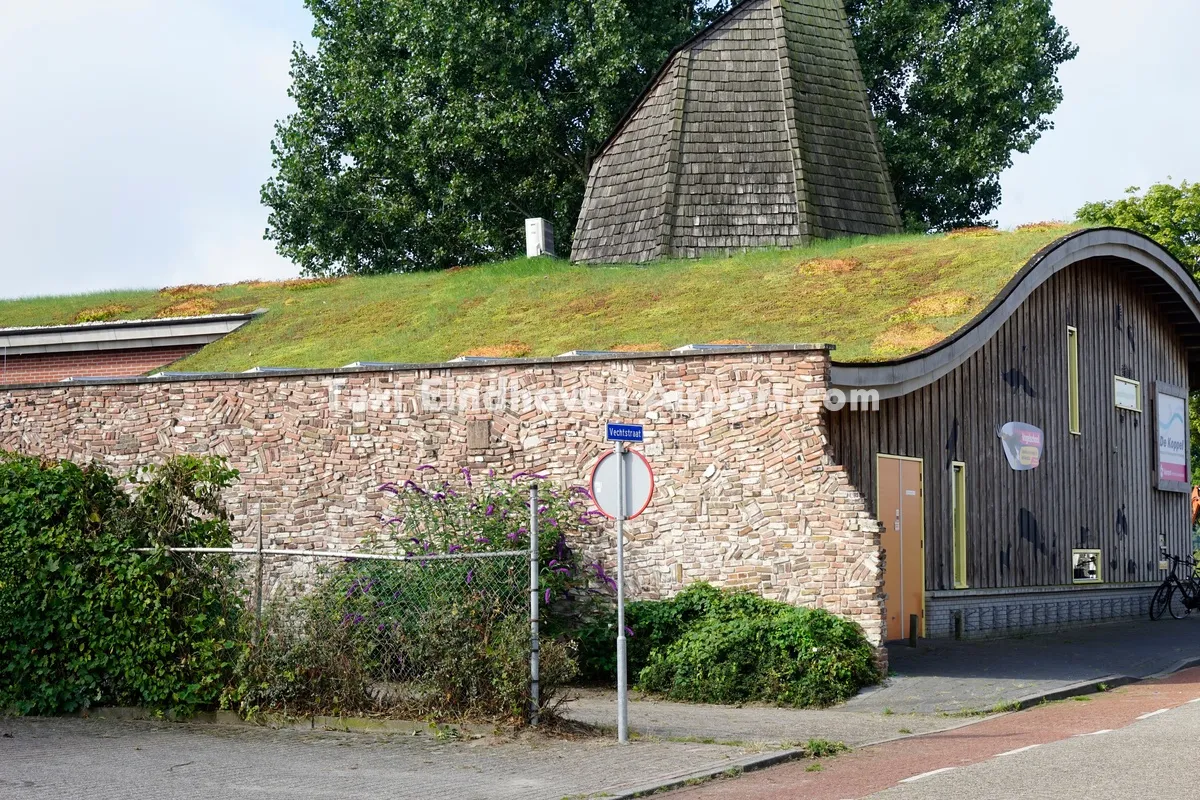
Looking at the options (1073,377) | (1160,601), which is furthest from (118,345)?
(1160,601)

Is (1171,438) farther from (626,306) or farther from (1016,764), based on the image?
(1016,764)

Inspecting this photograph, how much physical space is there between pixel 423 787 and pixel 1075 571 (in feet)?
56.3

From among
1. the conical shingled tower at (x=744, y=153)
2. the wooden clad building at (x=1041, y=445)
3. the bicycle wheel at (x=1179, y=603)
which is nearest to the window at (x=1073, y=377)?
the wooden clad building at (x=1041, y=445)

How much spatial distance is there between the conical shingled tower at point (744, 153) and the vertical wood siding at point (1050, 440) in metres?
8.46

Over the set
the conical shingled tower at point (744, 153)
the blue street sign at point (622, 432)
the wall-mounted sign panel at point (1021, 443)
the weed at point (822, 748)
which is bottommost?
the weed at point (822, 748)

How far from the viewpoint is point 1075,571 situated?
24500 mm

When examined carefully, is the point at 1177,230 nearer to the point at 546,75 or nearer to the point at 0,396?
the point at 546,75

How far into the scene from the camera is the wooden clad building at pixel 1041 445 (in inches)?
749

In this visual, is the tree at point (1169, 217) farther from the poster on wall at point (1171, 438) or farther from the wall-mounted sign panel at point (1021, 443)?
the wall-mounted sign panel at point (1021, 443)

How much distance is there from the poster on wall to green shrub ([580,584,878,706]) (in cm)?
1518

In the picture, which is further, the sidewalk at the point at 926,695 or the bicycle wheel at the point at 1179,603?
the bicycle wheel at the point at 1179,603

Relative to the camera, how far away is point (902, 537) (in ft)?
62.7

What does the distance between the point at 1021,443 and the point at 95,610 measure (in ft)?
48.0

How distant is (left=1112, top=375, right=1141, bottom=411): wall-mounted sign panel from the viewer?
26547 mm
